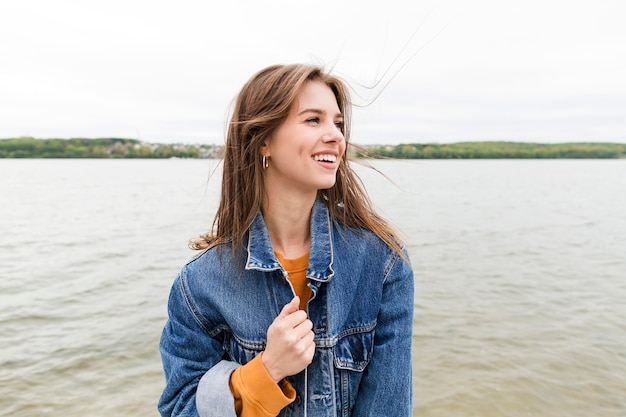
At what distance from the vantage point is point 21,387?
5.87 metres

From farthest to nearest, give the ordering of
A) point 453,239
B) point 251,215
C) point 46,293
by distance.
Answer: point 453,239, point 46,293, point 251,215

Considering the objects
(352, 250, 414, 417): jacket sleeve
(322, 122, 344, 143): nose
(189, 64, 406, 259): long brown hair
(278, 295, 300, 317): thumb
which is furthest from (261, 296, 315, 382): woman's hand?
(322, 122, 344, 143): nose

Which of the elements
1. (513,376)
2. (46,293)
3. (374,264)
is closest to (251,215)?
(374,264)

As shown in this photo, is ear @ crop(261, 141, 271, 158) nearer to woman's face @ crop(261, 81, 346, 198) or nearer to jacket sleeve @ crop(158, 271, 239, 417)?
woman's face @ crop(261, 81, 346, 198)

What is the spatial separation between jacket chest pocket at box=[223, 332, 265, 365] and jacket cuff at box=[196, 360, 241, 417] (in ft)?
0.36

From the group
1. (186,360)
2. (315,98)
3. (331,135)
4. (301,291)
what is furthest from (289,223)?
(186,360)

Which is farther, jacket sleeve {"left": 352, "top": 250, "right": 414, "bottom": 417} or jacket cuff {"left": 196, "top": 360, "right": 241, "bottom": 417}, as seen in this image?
jacket sleeve {"left": 352, "top": 250, "right": 414, "bottom": 417}

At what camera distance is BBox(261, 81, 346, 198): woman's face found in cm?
212

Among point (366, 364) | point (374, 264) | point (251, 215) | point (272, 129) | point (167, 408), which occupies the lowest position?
point (167, 408)

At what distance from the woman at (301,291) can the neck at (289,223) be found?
0.03 feet

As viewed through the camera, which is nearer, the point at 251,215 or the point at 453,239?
the point at 251,215

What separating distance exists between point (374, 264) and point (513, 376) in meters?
4.74

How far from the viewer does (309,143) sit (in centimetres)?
212

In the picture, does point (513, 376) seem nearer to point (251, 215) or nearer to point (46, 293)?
point (251, 215)
